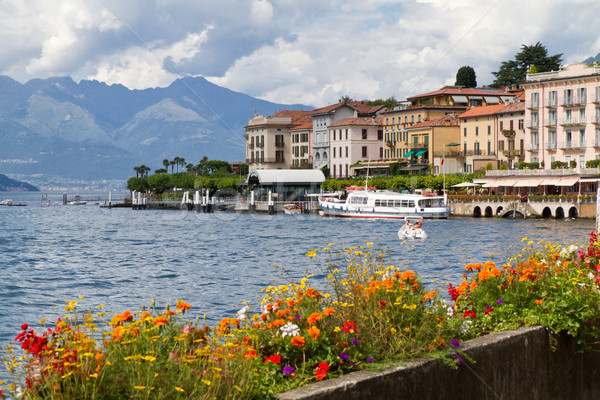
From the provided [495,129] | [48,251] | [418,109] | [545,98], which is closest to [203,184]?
[418,109]

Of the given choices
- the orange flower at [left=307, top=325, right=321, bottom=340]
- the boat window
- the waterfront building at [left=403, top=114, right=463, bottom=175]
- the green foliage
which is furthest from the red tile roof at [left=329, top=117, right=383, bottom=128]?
the orange flower at [left=307, top=325, right=321, bottom=340]

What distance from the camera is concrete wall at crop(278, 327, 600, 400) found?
554 cm

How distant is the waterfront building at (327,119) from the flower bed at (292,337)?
130102mm

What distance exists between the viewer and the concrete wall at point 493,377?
554 centimetres

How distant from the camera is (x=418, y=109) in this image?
11988 cm

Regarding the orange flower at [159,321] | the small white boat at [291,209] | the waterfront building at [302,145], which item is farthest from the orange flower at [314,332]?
the waterfront building at [302,145]

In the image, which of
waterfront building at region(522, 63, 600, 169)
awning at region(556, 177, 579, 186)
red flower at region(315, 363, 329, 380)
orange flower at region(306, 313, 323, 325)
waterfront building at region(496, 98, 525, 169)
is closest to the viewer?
red flower at region(315, 363, 329, 380)

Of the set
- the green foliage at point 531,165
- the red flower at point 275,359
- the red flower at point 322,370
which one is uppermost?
the green foliage at point 531,165

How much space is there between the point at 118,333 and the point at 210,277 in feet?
101

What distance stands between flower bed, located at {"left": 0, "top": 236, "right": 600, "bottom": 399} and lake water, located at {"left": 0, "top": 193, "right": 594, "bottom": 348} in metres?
1.71

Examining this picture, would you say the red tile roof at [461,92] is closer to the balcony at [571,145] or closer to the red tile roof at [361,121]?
the red tile roof at [361,121]

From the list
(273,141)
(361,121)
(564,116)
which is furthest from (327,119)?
(564,116)

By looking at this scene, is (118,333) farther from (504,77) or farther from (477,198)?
(504,77)

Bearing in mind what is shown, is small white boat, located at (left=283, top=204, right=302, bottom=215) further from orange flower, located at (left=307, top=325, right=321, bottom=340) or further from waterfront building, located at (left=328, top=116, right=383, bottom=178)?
orange flower, located at (left=307, top=325, right=321, bottom=340)
